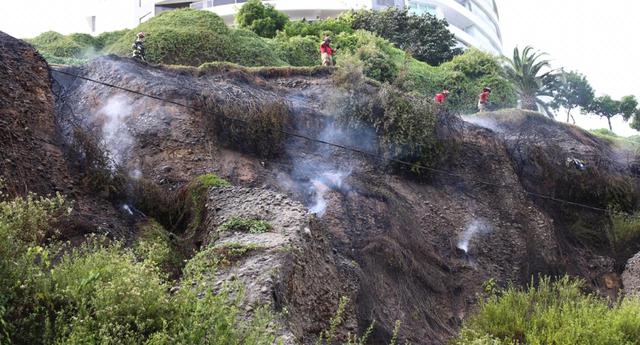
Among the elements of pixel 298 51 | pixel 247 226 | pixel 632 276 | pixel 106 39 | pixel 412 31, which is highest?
pixel 247 226

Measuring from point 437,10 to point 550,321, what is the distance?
49.1 meters

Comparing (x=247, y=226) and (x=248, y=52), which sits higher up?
(x=248, y=52)

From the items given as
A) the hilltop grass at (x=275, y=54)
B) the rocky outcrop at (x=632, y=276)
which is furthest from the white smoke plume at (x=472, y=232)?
the hilltop grass at (x=275, y=54)

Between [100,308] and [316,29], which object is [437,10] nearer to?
[316,29]

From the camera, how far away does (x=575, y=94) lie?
4503 cm

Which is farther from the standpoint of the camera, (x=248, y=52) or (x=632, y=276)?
(x=248, y=52)

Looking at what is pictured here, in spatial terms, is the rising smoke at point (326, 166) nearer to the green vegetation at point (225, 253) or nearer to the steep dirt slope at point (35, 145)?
the steep dirt slope at point (35, 145)

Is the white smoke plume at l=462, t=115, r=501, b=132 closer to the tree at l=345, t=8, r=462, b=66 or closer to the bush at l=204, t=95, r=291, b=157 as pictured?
the bush at l=204, t=95, r=291, b=157

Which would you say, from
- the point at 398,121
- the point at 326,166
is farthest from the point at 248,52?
the point at 326,166

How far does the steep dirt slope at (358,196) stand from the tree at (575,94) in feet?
77.5

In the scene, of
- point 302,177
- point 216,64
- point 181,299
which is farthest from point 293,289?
point 216,64

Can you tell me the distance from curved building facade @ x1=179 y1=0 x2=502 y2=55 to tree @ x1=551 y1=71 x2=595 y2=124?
9330mm

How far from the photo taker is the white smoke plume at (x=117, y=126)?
17.1 m

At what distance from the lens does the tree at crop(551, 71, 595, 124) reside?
4422 centimetres
